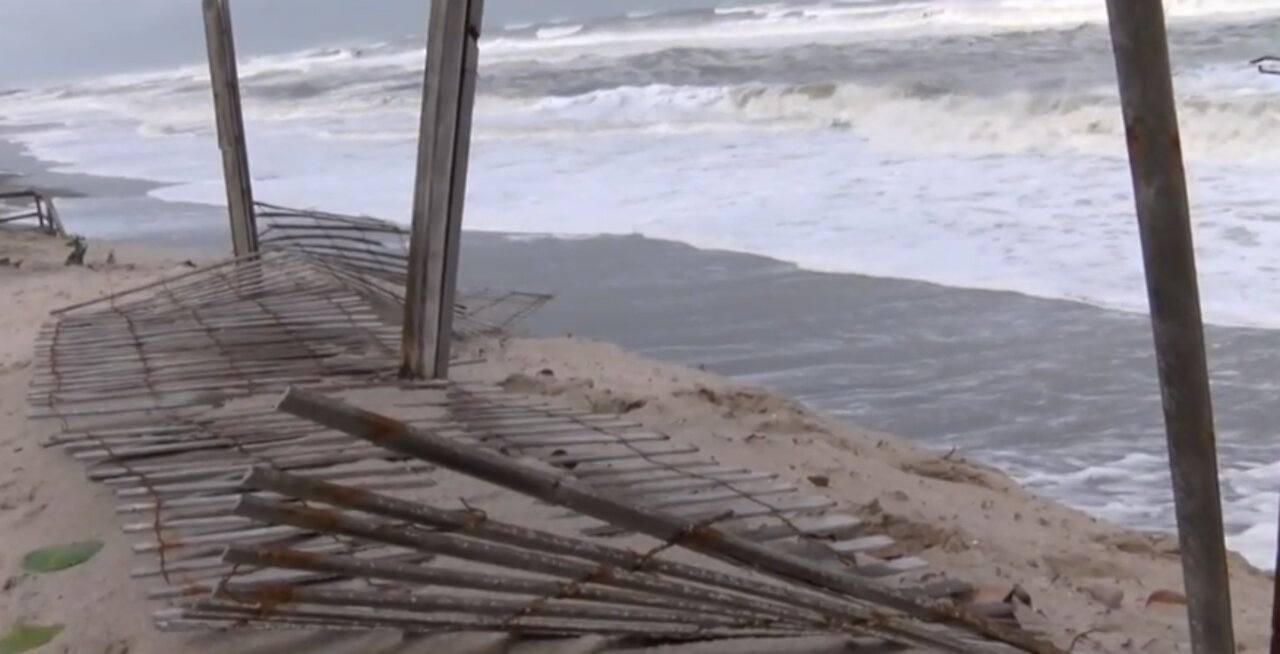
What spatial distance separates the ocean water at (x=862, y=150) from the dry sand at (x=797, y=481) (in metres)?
0.39

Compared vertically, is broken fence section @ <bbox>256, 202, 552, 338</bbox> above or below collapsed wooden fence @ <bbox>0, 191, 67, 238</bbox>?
below

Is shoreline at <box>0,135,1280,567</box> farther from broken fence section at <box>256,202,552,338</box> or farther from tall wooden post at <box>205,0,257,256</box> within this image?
tall wooden post at <box>205,0,257,256</box>

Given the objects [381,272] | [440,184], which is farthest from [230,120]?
[440,184]

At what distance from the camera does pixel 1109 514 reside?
3.98m

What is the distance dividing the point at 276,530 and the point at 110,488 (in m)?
0.80

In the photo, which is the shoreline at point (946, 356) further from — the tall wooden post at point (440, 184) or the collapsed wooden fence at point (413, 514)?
the tall wooden post at point (440, 184)

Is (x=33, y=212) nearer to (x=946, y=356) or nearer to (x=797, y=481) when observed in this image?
(x=946, y=356)

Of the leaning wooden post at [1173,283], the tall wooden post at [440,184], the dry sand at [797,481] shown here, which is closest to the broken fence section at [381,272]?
the dry sand at [797,481]

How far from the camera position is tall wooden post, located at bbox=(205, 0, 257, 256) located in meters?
5.95

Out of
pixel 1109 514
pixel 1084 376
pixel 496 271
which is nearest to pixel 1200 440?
pixel 1109 514

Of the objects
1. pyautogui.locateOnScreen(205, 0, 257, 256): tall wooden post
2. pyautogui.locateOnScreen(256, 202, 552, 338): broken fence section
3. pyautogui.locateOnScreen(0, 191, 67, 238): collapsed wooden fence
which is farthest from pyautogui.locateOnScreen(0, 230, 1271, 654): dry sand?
pyautogui.locateOnScreen(0, 191, 67, 238): collapsed wooden fence

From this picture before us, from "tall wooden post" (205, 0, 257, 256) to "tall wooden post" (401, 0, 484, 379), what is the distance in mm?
2074

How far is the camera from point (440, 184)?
4.11m

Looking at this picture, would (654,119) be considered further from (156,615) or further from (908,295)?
(156,615)
